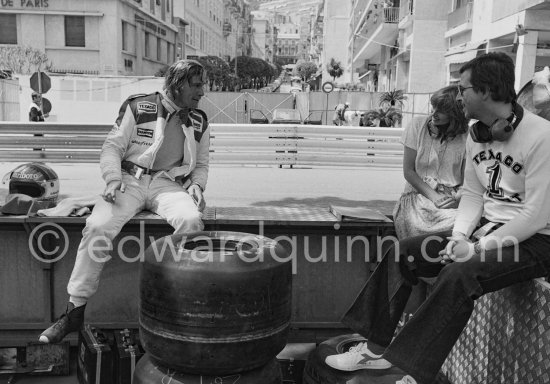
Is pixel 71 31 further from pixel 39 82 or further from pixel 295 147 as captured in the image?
pixel 295 147

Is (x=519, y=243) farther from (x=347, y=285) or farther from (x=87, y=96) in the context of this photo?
(x=87, y=96)

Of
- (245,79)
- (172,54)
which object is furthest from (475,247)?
(245,79)

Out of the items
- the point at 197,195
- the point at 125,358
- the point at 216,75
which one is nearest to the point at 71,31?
the point at 216,75

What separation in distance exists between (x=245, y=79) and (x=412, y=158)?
97.7m

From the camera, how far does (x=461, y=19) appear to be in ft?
89.3

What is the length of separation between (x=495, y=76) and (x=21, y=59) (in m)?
40.8

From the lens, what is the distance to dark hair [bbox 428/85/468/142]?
418 cm

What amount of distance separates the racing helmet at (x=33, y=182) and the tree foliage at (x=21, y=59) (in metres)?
36.9

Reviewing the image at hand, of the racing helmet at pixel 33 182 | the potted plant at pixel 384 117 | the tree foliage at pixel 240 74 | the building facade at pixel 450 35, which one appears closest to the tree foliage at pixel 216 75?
the tree foliage at pixel 240 74

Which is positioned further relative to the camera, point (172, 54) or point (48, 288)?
point (172, 54)

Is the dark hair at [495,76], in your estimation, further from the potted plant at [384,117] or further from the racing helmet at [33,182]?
the potted plant at [384,117]

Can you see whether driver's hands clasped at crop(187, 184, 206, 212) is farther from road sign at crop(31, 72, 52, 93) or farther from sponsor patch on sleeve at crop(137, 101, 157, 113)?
road sign at crop(31, 72, 52, 93)

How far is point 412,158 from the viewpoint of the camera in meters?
4.48

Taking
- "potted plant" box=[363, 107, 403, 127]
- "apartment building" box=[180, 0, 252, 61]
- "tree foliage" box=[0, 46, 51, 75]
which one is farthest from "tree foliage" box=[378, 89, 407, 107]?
"tree foliage" box=[0, 46, 51, 75]
